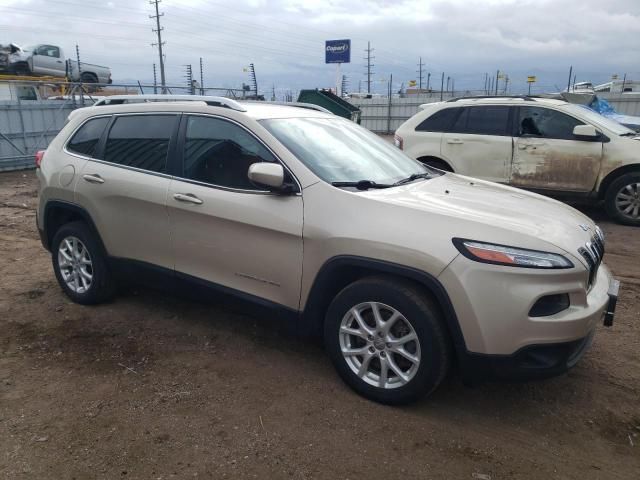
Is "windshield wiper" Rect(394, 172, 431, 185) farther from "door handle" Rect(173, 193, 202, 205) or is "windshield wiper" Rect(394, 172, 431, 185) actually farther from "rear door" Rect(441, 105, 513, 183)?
"rear door" Rect(441, 105, 513, 183)

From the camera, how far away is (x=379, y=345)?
302 centimetres

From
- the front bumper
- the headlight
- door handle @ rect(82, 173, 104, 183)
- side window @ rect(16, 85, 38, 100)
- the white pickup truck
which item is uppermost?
the white pickup truck

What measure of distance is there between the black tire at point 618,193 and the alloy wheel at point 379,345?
232 inches

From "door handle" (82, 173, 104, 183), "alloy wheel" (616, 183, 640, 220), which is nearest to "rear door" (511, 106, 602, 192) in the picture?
"alloy wheel" (616, 183, 640, 220)

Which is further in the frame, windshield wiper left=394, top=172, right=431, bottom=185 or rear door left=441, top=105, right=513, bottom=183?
rear door left=441, top=105, right=513, bottom=183

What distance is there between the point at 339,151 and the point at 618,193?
18.2ft

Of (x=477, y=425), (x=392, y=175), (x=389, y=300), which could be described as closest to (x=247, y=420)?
(x=389, y=300)

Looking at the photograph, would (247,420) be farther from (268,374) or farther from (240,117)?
(240,117)

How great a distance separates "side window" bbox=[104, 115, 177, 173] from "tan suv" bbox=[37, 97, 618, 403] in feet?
0.04

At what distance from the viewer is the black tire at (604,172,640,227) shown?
7.34 meters

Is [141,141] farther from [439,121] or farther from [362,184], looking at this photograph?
[439,121]

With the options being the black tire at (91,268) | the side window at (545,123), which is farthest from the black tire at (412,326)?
the side window at (545,123)

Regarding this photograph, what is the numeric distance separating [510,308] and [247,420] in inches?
61.4

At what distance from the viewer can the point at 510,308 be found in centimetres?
265
